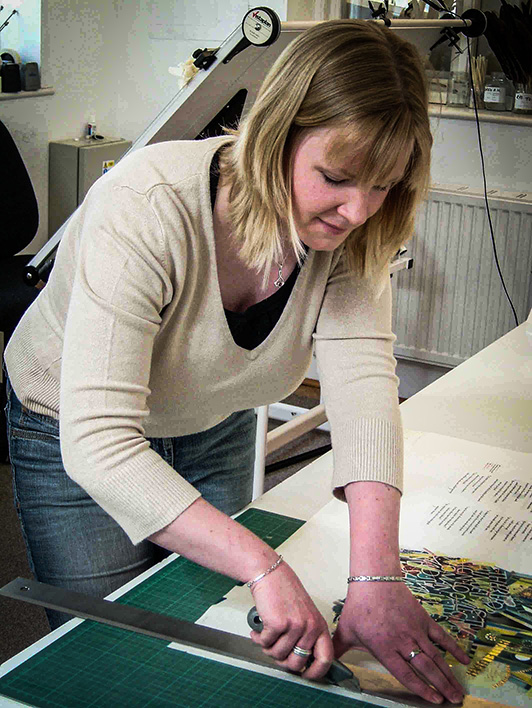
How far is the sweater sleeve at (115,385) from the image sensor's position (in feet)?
2.93

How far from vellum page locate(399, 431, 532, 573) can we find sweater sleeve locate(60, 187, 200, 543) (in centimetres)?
38

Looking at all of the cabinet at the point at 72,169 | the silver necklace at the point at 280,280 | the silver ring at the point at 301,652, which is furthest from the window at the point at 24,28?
the silver ring at the point at 301,652

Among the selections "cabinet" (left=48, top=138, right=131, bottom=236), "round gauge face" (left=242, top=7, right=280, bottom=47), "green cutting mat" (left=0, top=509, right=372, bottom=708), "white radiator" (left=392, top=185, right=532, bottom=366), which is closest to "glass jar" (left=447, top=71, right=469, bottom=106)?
"white radiator" (left=392, top=185, right=532, bottom=366)

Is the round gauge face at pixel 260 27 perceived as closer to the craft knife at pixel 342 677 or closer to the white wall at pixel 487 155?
the craft knife at pixel 342 677

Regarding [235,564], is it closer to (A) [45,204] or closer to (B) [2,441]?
(B) [2,441]

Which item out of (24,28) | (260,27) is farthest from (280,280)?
(24,28)

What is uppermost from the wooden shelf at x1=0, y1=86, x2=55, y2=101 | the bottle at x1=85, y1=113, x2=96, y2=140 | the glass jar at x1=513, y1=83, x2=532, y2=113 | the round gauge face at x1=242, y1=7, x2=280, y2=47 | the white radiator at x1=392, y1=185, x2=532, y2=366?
the round gauge face at x1=242, y1=7, x2=280, y2=47

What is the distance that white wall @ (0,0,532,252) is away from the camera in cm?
338

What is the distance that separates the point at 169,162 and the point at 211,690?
559 mm

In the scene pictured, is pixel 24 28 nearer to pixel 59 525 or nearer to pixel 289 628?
pixel 59 525

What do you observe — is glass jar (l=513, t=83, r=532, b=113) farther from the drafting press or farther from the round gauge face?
the drafting press

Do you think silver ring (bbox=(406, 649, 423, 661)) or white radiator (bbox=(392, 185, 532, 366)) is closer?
silver ring (bbox=(406, 649, 423, 661))

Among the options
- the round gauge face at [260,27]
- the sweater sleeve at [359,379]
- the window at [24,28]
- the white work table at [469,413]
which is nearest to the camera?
the sweater sleeve at [359,379]

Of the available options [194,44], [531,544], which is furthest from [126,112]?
[531,544]
